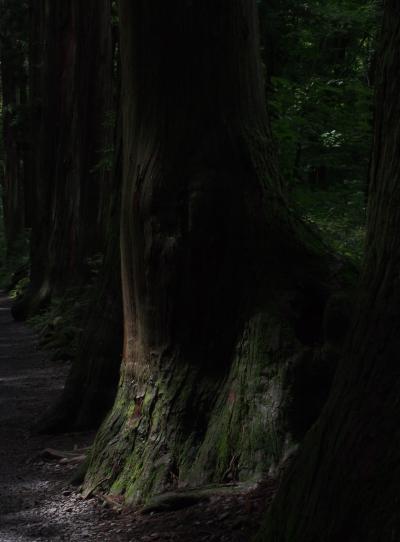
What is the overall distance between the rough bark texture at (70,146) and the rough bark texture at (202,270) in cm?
1002

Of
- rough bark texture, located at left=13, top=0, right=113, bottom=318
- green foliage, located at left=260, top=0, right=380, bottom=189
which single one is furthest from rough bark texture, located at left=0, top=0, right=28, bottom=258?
green foliage, located at left=260, top=0, right=380, bottom=189

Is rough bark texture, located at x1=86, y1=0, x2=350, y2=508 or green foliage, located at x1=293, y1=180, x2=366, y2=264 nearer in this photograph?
rough bark texture, located at x1=86, y1=0, x2=350, y2=508

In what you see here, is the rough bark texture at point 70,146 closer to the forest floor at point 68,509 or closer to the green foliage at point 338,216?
the green foliage at point 338,216

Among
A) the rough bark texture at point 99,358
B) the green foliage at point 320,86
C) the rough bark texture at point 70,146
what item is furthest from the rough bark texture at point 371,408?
the rough bark texture at point 70,146

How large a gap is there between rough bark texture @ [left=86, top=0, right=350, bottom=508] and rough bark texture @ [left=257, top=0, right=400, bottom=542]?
151 centimetres

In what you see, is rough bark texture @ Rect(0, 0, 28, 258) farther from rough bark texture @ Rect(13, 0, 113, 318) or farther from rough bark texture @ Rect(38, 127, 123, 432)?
rough bark texture @ Rect(38, 127, 123, 432)

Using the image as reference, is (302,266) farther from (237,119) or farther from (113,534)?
(113,534)

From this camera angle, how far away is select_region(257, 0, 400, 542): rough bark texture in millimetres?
2826

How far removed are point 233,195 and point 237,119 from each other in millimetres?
536

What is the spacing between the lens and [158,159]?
522 centimetres

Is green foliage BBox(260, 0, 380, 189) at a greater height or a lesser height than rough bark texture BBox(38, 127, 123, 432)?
greater

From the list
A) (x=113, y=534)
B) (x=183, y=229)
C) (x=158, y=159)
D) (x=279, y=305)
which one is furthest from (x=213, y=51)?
(x=113, y=534)

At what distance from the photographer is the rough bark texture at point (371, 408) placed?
2.83 m

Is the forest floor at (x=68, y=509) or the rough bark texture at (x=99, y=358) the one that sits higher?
the rough bark texture at (x=99, y=358)
